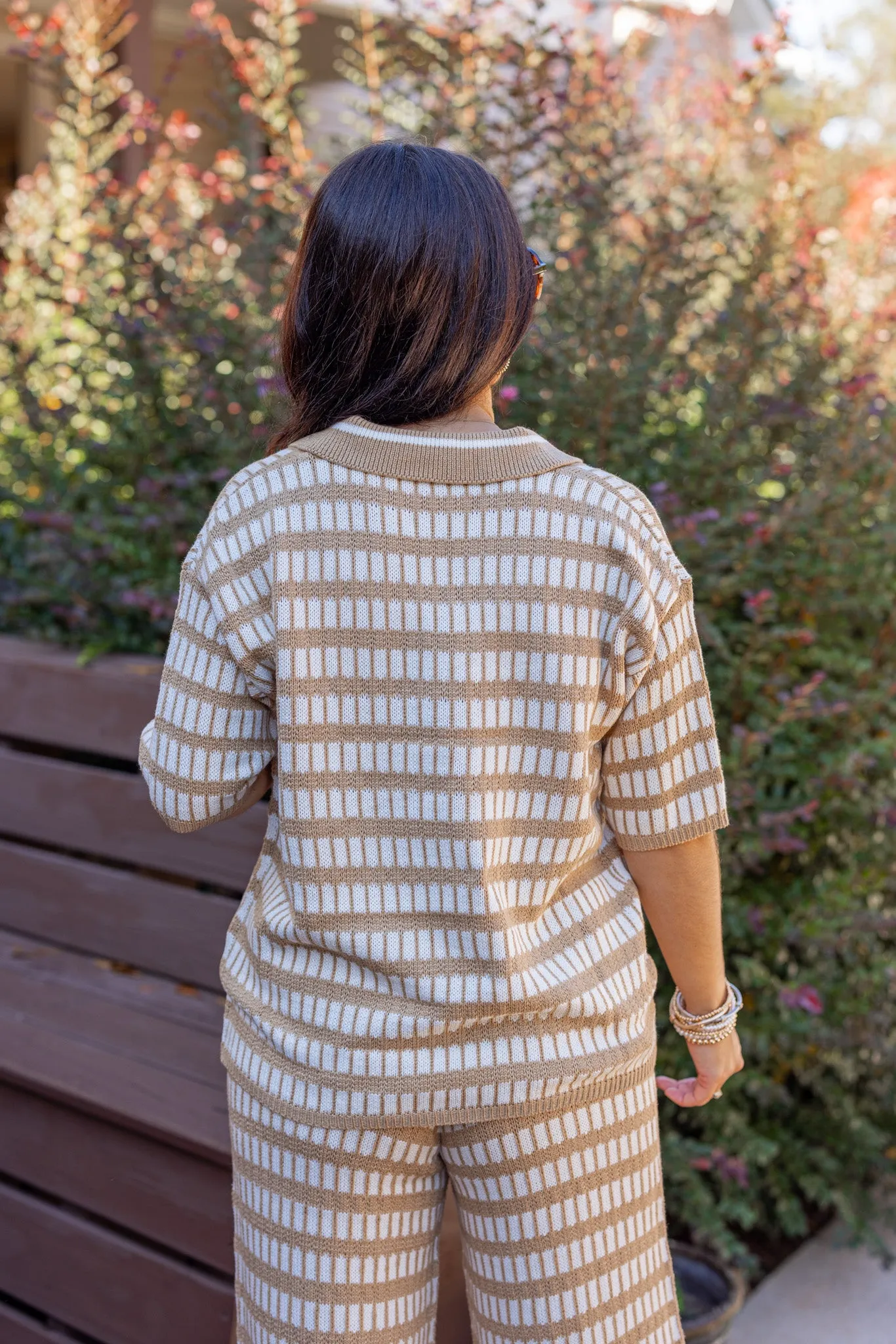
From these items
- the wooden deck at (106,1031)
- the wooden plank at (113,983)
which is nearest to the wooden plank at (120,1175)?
the wooden deck at (106,1031)

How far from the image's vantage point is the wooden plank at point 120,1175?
198 centimetres

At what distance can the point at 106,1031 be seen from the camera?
7.84ft

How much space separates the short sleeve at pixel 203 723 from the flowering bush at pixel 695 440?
1.24m

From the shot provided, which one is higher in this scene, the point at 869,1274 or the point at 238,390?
the point at 238,390

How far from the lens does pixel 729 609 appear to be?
2.66 m

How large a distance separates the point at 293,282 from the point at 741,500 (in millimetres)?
1481

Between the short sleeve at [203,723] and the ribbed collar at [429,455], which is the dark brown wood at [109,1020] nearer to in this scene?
the short sleeve at [203,723]

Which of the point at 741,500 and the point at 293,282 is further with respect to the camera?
the point at 741,500

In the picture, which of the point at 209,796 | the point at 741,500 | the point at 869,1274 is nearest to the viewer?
the point at 209,796

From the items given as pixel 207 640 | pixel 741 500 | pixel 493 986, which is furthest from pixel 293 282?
pixel 741 500

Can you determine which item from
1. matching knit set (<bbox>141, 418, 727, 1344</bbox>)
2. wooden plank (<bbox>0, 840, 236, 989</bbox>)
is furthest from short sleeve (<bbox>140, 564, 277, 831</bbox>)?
wooden plank (<bbox>0, 840, 236, 989</bbox>)

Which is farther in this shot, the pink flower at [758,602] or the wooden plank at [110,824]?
the wooden plank at [110,824]

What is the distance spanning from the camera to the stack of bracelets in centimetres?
144

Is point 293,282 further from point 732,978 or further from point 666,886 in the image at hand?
point 732,978
